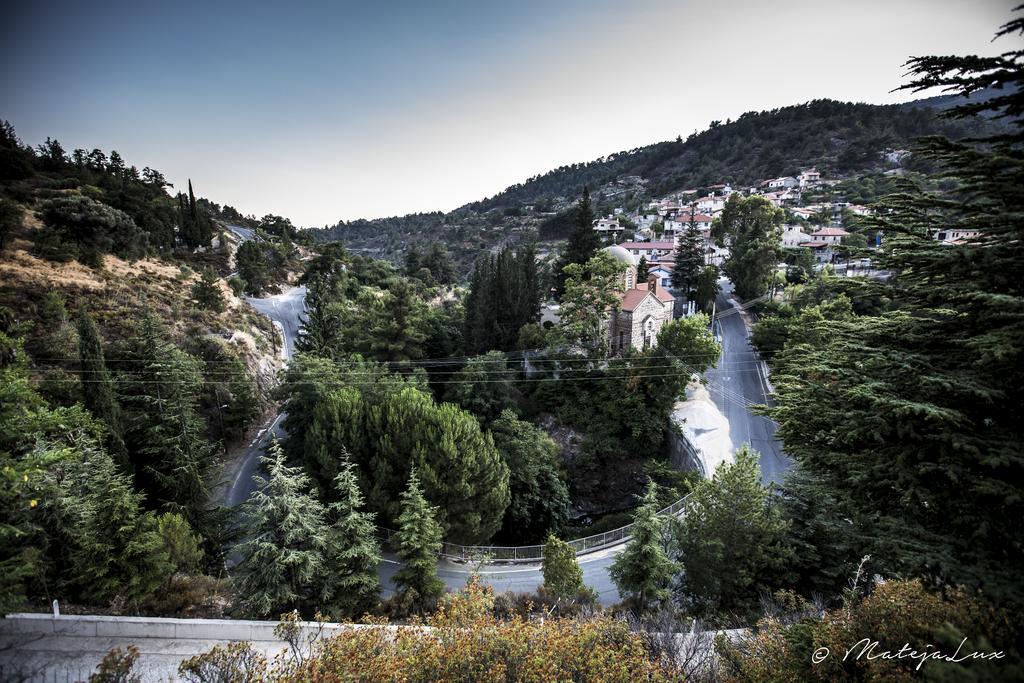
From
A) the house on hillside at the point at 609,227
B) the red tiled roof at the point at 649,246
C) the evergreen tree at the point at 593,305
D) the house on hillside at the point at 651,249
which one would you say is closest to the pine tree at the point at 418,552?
the evergreen tree at the point at 593,305

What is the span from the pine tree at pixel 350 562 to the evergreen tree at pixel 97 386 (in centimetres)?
994

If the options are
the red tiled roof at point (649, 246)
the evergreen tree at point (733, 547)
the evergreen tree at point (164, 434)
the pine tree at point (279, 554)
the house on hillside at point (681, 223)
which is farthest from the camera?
the house on hillside at point (681, 223)

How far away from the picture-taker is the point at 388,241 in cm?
14425

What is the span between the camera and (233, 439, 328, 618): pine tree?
10852 millimetres

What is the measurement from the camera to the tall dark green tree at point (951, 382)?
217 inches

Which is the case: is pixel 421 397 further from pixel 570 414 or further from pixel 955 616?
pixel 955 616

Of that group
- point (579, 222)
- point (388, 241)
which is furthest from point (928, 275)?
point (388, 241)

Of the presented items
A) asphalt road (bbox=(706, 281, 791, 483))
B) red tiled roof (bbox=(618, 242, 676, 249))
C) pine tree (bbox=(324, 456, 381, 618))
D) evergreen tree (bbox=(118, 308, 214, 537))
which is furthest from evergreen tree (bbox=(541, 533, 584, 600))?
red tiled roof (bbox=(618, 242, 676, 249))

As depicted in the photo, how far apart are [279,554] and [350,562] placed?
2184 millimetres

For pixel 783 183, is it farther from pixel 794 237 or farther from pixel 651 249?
pixel 651 249

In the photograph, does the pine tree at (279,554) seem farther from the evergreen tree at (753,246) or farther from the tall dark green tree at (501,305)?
the evergreen tree at (753,246)

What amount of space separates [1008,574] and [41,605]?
19.7 m

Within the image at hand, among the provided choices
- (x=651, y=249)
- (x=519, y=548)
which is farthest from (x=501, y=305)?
(x=651, y=249)

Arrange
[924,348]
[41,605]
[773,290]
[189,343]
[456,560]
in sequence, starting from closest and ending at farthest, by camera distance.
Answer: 1. [924,348]
2. [41,605]
3. [456,560]
4. [189,343]
5. [773,290]
